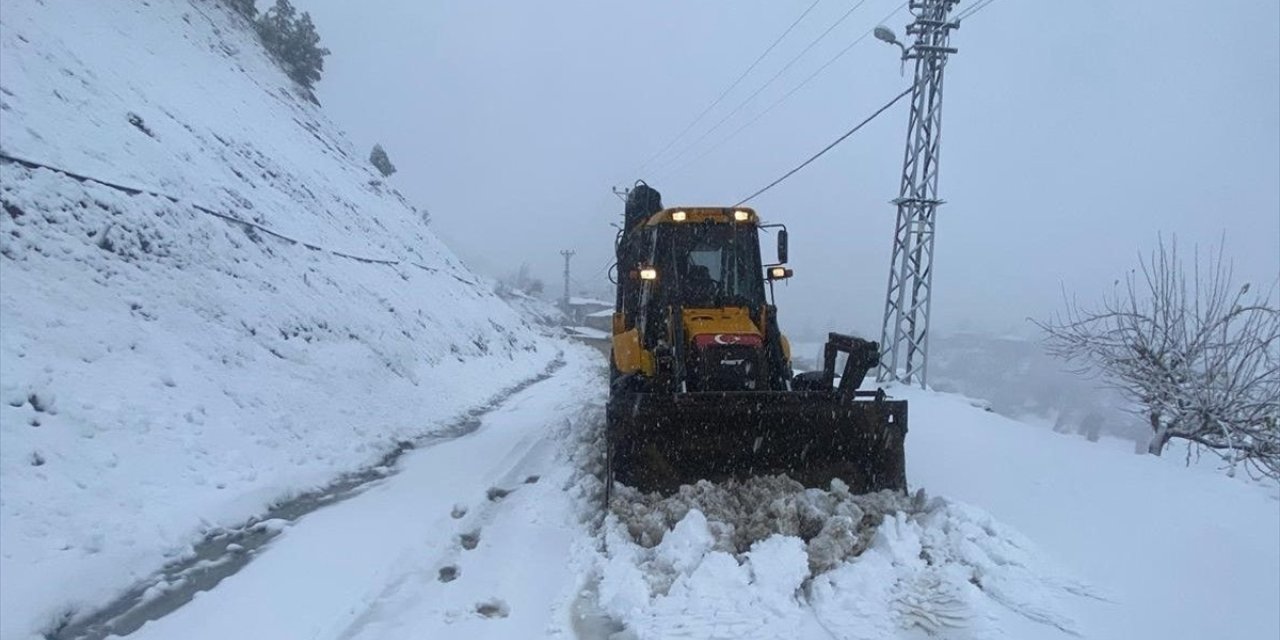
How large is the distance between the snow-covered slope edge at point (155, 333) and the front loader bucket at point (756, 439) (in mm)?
3410

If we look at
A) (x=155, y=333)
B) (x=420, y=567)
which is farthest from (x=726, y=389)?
(x=155, y=333)

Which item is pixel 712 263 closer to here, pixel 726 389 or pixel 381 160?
pixel 726 389

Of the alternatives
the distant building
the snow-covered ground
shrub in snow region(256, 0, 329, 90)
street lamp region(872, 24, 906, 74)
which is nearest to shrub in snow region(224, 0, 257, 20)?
shrub in snow region(256, 0, 329, 90)

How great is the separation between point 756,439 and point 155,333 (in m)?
6.55

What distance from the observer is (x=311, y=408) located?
9.05 meters

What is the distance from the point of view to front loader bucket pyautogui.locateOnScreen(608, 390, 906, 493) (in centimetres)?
620

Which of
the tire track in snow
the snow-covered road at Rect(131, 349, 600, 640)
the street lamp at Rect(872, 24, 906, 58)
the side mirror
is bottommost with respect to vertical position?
the tire track in snow

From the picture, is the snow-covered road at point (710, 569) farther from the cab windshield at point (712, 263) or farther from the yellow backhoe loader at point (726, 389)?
the cab windshield at point (712, 263)

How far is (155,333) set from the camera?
7.91m

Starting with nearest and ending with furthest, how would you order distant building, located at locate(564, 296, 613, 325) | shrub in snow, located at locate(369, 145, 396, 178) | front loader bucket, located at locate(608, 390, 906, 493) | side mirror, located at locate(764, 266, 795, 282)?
front loader bucket, located at locate(608, 390, 906, 493) < side mirror, located at locate(764, 266, 795, 282) < shrub in snow, located at locate(369, 145, 396, 178) < distant building, located at locate(564, 296, 613, 325)

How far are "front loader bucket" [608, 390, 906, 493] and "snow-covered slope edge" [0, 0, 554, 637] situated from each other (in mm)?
3410

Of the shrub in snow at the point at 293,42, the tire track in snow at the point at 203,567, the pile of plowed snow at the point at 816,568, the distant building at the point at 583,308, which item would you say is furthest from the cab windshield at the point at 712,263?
the distant building at the point at 583,308

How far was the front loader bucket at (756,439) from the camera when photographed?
6199 millimetres

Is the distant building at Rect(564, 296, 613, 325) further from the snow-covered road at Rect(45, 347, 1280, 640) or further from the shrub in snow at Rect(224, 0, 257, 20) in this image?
the snow-covered road at Rect(45, 347, 1280, 640)
